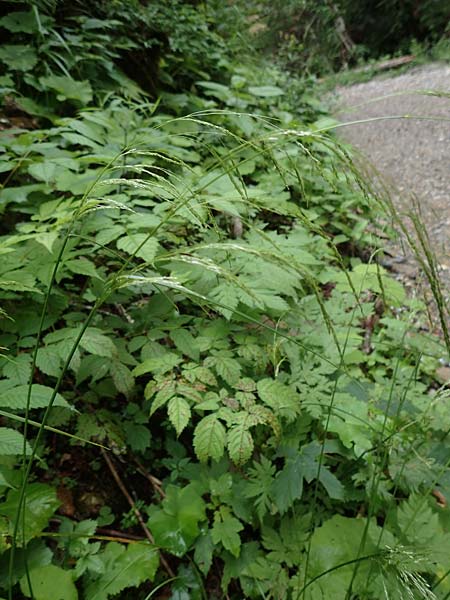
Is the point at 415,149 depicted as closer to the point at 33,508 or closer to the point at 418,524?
the point at 418,524

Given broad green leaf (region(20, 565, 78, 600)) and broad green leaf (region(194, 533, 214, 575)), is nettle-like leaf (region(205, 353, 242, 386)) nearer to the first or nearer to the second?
broad green leaf (region(194, 533, 214, 575))

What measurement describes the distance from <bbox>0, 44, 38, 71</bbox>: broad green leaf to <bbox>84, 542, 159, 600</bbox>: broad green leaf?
2.95 m

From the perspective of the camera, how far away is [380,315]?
8.23ft

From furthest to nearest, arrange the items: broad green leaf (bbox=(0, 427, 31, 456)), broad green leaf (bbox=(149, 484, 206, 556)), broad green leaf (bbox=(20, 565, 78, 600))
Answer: broad green leaf (bbox=(149, 484, 206, 556))
broad green leaf (bbox=(20, 565, 78, 600))
broad green leaf (bbox=(0, 427, 31, 456))

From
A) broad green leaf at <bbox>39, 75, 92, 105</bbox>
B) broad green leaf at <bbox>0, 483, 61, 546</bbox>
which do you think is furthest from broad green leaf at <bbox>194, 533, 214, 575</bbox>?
broad green leaf at <bbox>39, 75, 92, 105</bbox>

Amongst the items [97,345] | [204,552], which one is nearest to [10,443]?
[97,345]

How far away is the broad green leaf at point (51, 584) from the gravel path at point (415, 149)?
274 centimetres

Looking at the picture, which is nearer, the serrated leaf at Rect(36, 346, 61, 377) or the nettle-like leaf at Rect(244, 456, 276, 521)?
the serrated leaf at Rect(36, 346, 61, 377)

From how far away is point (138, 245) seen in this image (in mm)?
1441

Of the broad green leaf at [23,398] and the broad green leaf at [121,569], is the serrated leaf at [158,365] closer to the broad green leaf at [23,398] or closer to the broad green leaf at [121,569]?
the broad green leaf at [23,398]

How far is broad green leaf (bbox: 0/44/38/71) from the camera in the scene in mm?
2656

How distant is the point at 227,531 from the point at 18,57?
319 centimetres

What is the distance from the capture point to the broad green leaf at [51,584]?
1.09 metres

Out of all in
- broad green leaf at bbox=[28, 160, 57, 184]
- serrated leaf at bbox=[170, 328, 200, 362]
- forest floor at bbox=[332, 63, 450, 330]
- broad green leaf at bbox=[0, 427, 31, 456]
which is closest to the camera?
broad green leaf at bbox=[0, 427, 31, 456]
